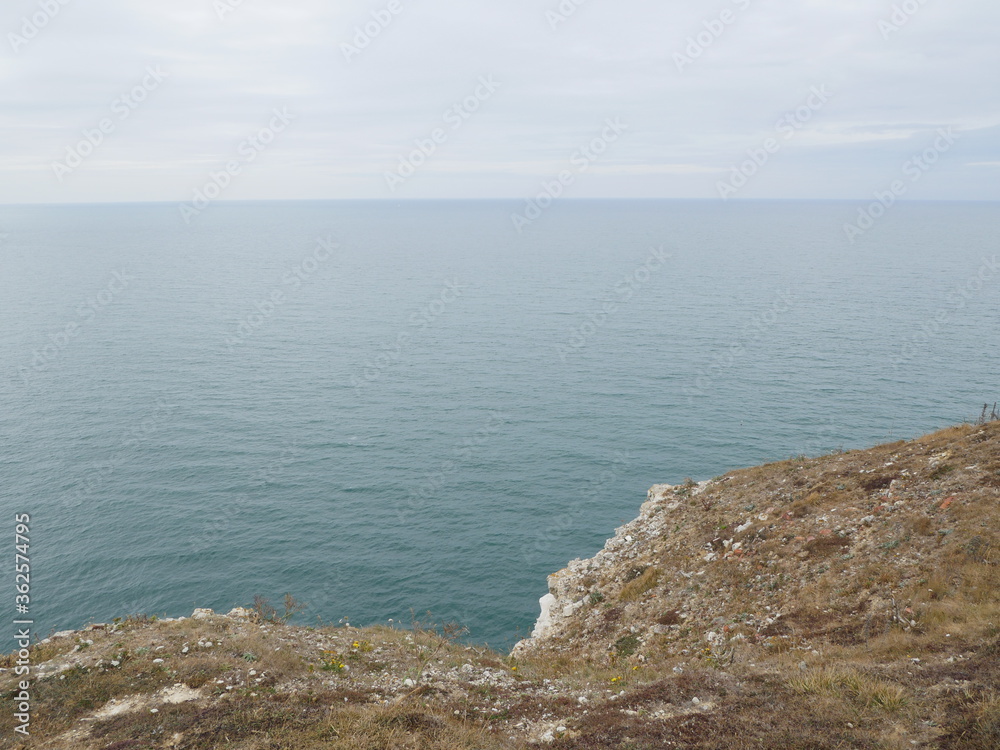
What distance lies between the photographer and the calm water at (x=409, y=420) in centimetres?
4341

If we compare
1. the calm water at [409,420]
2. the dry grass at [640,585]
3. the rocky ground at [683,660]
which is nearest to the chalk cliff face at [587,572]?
the rocky ground at [683,660]

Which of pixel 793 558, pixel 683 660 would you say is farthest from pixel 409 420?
pixel 683 660

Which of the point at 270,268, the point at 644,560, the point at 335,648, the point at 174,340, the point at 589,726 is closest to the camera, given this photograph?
the point at 589,726

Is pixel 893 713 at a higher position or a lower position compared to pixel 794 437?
higher

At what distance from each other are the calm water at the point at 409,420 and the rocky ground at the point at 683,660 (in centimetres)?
1470

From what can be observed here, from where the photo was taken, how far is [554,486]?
177 ft

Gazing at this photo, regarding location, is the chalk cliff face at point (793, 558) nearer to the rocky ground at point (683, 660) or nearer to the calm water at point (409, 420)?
the rocky ground at point (683, 660)

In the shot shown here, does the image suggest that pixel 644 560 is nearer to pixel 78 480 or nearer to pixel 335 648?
pixel 335 648

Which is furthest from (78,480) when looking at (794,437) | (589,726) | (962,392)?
(962,392)

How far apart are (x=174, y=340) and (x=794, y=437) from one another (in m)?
90.1

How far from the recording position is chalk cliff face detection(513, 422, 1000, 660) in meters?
21.3

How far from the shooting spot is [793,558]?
84.0 ft

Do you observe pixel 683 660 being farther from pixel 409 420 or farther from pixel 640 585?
pixel 409 420

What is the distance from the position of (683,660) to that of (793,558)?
7.90m
